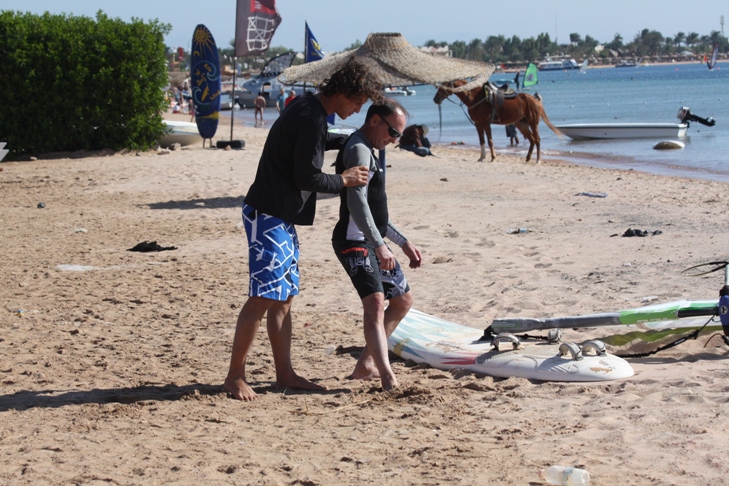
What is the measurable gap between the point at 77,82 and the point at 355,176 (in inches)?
647

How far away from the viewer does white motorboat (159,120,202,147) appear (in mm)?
21031

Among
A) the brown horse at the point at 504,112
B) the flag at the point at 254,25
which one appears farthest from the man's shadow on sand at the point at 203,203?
the brown horse at the point at 504,112

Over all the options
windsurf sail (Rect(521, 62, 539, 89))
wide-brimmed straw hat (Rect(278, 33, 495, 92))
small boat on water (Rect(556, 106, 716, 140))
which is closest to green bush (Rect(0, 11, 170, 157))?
wide-brimmed straw hat (Rect(278, 33, 495, 92))

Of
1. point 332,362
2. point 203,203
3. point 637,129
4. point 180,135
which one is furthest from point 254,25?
point 637,129

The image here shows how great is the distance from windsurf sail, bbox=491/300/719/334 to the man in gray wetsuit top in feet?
2.97

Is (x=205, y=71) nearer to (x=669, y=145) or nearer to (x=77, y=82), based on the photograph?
(x=77, y=82)

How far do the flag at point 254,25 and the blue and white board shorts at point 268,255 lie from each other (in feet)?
46.6

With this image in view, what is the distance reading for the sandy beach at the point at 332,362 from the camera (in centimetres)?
339

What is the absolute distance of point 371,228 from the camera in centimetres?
411

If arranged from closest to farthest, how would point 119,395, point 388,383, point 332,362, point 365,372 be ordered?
1. point 388,383
2. point 119,395
3. point 365,372
4. point 332,362

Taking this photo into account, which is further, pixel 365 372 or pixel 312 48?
pixel 312 48

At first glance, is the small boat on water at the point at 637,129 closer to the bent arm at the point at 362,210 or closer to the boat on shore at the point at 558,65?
the bent arm at the point at 362,210

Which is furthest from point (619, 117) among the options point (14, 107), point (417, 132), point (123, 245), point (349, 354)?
point (349, 354)

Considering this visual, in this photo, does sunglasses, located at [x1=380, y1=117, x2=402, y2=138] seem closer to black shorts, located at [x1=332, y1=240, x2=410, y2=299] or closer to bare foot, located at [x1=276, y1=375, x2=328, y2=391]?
black shorts, located at [x1=332, y1=240, x2=410, y2=299]
